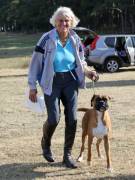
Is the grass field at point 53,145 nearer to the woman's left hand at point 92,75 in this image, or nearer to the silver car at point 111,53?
the woman's left hand at point 92,75

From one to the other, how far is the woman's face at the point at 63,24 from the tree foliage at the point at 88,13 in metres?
59.4

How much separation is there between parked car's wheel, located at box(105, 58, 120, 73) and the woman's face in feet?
55.8

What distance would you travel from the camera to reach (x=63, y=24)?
23.9ft

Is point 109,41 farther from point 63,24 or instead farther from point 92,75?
point 63,24

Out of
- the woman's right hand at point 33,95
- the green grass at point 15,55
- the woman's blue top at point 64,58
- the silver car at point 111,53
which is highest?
the woman's blue top at point 64,58

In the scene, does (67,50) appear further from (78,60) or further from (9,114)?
(9,114)

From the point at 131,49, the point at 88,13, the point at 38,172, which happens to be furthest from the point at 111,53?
the point at 88,13

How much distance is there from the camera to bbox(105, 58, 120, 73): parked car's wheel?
24.3 meters

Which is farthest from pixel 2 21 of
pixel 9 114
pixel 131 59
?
pixel 9 114

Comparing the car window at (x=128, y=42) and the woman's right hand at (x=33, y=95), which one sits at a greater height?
the woman's right hand at (x=33, y=95)

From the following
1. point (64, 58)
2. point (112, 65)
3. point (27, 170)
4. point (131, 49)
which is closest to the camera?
point (64, 58)

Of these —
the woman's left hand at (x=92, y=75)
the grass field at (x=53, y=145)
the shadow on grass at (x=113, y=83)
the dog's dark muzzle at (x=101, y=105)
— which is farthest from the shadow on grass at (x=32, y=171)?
the shadow on grass at (x=113, y=83)

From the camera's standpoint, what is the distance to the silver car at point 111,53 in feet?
79.9

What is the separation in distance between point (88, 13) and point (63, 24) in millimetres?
76787
